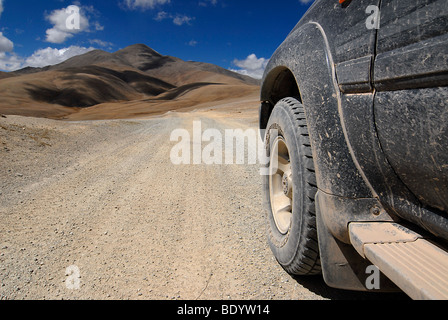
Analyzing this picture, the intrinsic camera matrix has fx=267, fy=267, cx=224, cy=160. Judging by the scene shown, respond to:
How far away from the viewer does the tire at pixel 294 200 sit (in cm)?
156

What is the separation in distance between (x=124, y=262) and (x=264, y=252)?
1.14 meters

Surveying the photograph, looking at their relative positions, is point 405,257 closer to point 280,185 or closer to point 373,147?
point 373,147

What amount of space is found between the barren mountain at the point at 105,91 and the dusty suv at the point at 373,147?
1250 inches

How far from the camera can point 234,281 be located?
1.91 m

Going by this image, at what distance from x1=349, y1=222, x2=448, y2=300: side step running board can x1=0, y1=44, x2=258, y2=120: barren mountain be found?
32.2 meters

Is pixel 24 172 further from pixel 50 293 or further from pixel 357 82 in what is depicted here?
Answer: pixel 357 82

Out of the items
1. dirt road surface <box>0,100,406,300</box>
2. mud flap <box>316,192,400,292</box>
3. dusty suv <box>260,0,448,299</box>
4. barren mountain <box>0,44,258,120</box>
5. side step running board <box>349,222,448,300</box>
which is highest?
barren mountain <box>0,44,258,120</box>

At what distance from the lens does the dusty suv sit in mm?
964

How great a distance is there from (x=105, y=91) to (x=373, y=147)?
88100 mm

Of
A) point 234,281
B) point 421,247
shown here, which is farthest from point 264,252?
point 421,247

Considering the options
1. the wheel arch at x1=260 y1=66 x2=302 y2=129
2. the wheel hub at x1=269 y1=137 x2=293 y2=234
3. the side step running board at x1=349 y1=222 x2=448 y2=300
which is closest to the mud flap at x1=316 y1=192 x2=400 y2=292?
the side step running board at x1=349 y1=222 x2=448 y2=300

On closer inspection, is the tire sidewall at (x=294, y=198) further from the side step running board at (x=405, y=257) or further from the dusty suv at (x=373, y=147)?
the side step running board at (x=405, y=257)

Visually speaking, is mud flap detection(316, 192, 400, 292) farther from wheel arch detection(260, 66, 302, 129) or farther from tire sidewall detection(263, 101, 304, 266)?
wheel arch detection(260, 66, 302, 129)

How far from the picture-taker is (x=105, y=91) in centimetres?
7912
